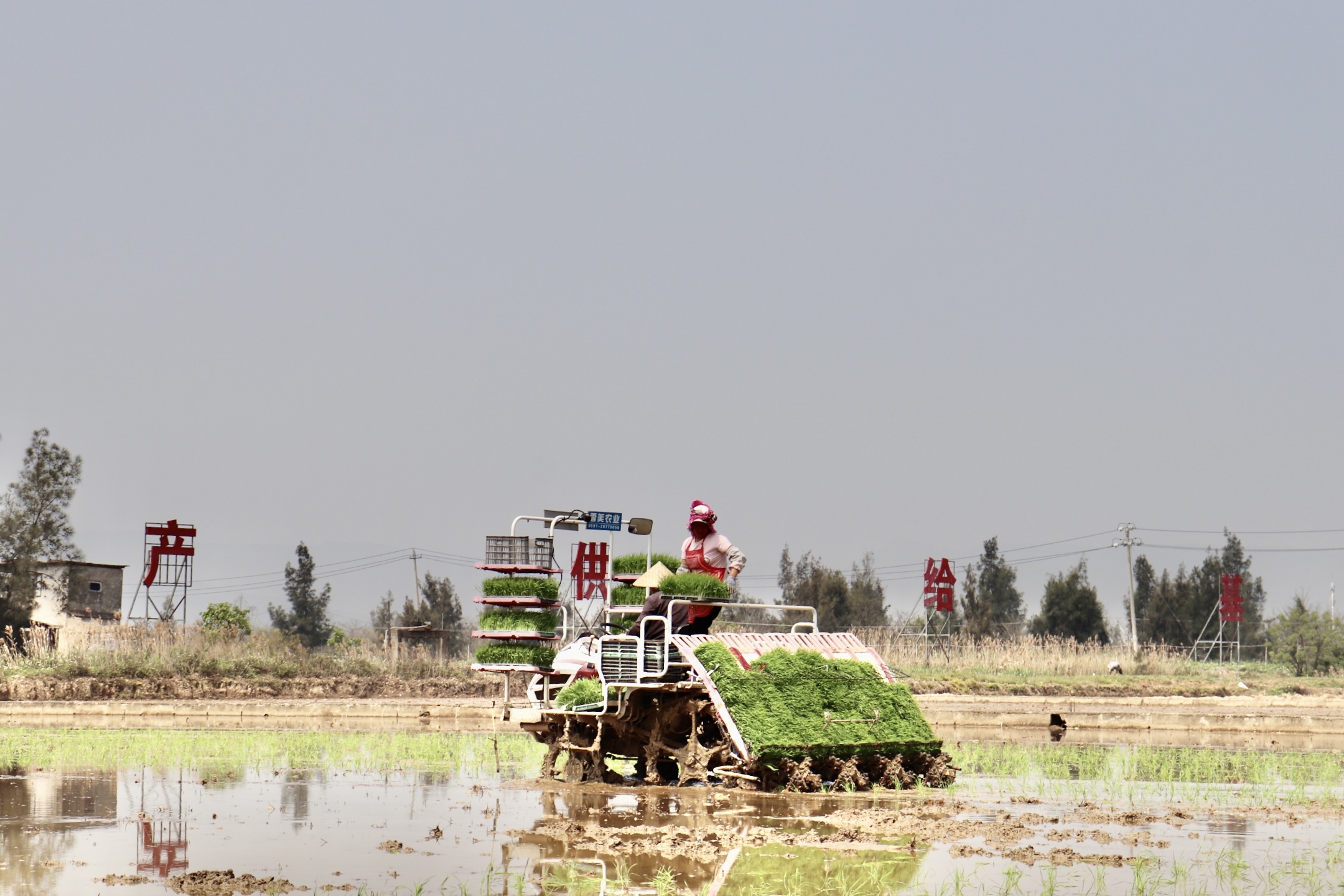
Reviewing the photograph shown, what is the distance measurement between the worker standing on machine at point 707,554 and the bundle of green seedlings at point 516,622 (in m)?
1.44

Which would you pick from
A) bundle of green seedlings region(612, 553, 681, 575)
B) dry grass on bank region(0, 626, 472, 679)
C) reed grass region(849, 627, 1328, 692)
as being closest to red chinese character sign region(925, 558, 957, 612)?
reed grass region(849, 627, 1328, 692)

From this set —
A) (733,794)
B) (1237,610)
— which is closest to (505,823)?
(733,794)

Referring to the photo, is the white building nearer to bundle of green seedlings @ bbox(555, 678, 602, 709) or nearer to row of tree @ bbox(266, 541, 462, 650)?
row of tree @ bbox(266, 541, 462, 650)

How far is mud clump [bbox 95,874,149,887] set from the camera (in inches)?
267

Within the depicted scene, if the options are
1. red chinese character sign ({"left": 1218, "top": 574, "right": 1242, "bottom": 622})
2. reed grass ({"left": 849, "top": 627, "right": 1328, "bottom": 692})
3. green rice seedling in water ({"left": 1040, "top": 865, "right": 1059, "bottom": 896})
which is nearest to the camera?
green rice seedling in water ({"left": 1040, "top": 865, "right": 1059, "bottom": 896})

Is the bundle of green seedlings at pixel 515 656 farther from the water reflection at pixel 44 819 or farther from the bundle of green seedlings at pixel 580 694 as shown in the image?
the water reflection at pixel 44 819

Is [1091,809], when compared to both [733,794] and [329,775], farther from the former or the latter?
[329,775]

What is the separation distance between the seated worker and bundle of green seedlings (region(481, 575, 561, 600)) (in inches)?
37.1

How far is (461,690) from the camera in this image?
95.3 ft

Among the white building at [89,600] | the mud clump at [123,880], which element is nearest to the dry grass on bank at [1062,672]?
the mud clump at [123,880]

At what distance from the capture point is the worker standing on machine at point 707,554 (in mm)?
11898

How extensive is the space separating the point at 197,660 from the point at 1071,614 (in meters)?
38.5

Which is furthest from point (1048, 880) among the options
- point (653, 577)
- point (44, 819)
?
point (44, 819)

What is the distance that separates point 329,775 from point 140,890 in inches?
249
